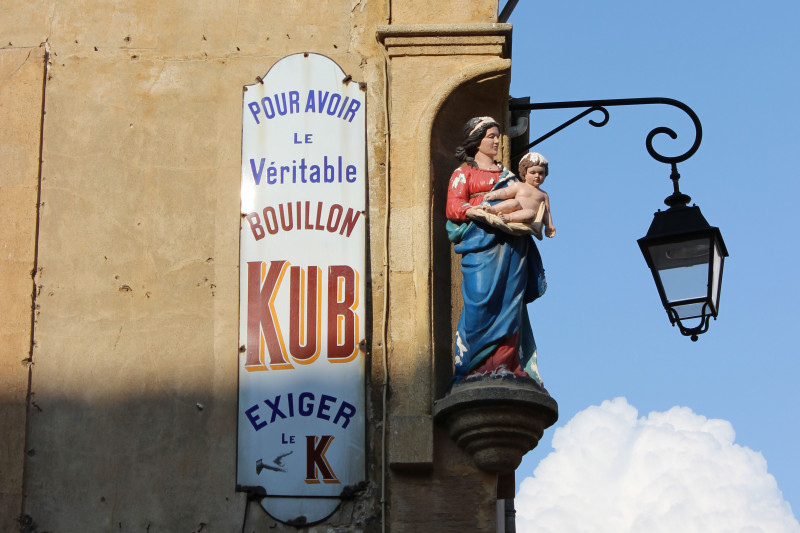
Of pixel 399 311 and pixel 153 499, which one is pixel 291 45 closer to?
pixel 399 311

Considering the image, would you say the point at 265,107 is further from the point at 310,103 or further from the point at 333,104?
the point at 333,104

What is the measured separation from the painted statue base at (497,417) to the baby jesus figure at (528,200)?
2.96ft

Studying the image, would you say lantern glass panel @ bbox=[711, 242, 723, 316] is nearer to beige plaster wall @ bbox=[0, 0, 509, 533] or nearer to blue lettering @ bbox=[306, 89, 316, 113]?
beige plaster wall @ bbox=[0, 0, 509, 533]

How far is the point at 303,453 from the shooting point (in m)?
9.51

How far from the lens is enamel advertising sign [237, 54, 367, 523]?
9484mm

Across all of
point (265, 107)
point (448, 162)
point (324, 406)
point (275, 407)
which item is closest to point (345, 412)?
point (324, 406)

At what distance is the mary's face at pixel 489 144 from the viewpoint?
997 centimetres

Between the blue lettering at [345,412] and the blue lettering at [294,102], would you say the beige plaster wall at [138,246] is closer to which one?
the blue lettering at [294,102]

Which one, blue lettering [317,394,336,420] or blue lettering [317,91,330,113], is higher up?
blue lettering [317,91,330,113]

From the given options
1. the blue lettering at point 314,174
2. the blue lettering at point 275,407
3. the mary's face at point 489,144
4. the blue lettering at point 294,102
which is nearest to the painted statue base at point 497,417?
the blue lettering at point 275,407

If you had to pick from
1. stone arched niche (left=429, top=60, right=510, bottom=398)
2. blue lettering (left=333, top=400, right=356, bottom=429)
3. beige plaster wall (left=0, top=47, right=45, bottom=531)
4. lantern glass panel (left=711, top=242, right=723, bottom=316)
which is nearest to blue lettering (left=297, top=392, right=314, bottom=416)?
blue lettering (left=333, top=400, right=356, bottom=429)

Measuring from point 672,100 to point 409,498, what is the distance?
2.82 metres

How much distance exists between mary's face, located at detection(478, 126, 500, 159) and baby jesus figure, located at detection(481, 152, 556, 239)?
20cm

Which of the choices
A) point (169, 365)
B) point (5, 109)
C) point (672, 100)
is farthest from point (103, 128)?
point (672, 100)
